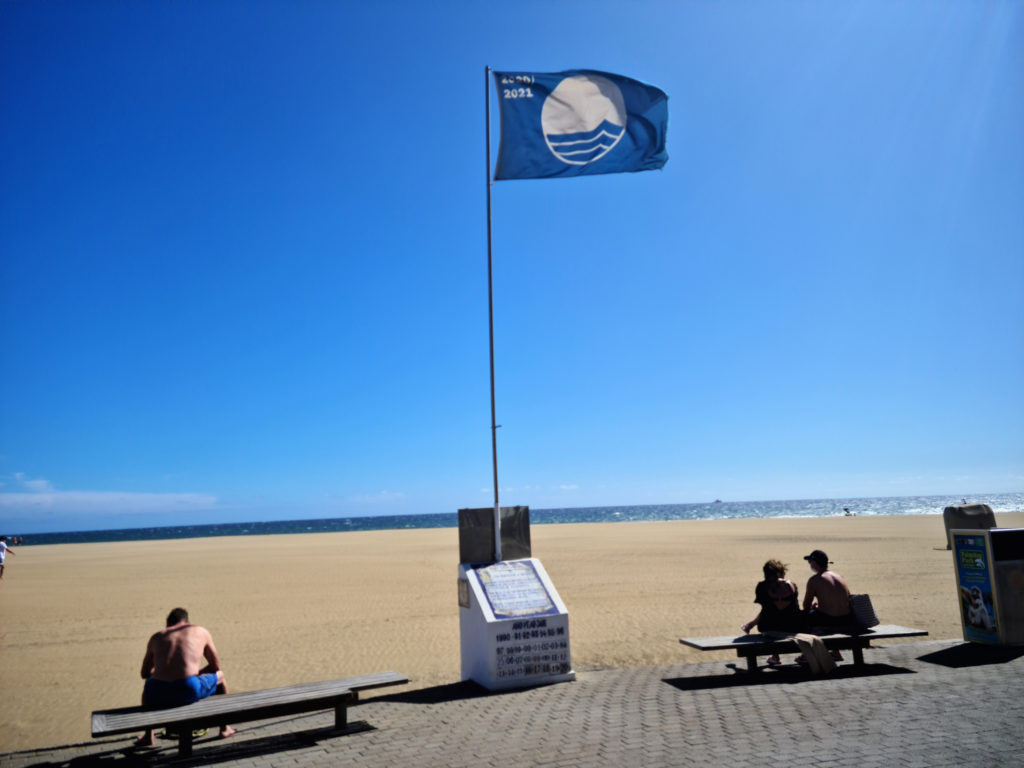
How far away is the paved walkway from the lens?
17.3ft

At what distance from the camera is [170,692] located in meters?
6.02

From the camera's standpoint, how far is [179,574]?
89.2ft

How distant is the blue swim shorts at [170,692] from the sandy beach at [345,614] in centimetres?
214

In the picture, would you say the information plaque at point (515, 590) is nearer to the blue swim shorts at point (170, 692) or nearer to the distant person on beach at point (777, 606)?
the distant person on beach at point (777, 606)

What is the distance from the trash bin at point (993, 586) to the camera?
337 inches

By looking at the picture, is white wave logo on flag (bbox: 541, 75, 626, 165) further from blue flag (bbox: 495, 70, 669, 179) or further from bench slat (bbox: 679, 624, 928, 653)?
bench slat (bbox: 679, 624, 928, 653)

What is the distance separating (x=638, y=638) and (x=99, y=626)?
11424 millimetres

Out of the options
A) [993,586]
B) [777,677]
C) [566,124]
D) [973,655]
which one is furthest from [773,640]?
[566,124]

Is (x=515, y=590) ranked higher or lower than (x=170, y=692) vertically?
higher

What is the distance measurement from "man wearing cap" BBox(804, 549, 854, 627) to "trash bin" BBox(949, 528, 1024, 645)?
1.98m

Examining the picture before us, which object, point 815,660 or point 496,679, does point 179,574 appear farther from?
point 815,660

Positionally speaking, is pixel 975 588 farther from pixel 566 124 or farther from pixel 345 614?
pixel 345 614

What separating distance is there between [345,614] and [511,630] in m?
8.72

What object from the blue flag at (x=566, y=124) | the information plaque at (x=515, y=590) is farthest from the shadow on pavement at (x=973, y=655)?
the blue flag at (x=566, y=124)
